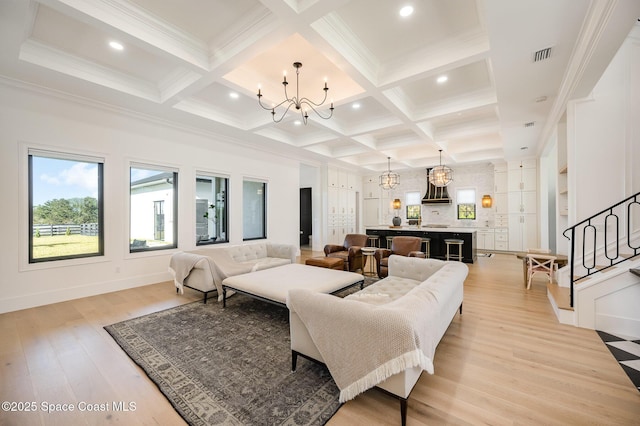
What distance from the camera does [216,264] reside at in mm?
4043

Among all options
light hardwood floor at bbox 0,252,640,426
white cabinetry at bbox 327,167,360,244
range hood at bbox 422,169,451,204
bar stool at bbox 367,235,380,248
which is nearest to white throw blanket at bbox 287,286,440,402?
light hardwood floor at bbox 0,252,640,426

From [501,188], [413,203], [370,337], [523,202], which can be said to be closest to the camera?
[370,337]

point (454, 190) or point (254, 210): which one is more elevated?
point (454, 190)

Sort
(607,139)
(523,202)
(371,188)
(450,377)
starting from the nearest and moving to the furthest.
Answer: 1. (450,377)
2. (607,139)
3. (523,202)
4. (371,188)

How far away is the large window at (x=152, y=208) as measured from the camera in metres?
4.93

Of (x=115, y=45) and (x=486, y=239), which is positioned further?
(x=486, y=239)

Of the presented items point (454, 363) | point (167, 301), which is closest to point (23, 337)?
point (167, 301)

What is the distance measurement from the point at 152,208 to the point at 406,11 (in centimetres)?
538

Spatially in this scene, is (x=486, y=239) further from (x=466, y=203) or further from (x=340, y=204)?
(x=340, y=204)

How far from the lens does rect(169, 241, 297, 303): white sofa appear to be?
3873mm

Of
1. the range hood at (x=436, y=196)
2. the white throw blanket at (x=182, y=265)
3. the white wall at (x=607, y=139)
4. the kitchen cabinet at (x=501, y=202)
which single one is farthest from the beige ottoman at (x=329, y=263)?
the kitchen cabinet at (x=501, y=202)

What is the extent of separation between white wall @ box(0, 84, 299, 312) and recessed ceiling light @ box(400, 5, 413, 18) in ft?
15.0

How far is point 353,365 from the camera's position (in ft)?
5.71

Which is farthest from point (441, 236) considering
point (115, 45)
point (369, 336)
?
point (115, 45)
